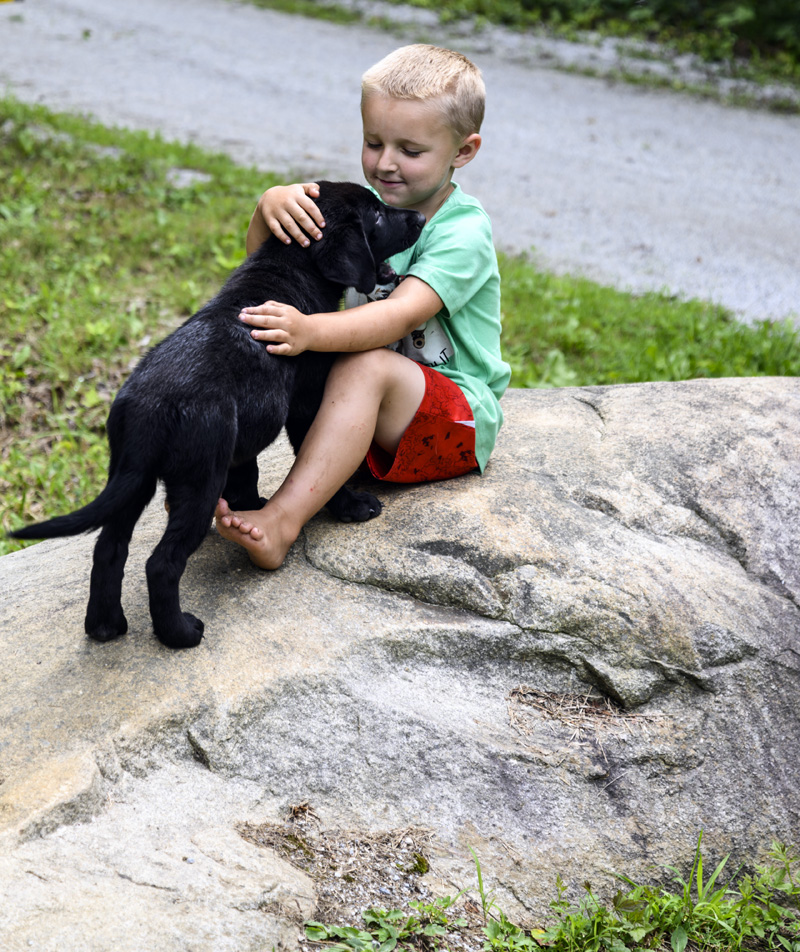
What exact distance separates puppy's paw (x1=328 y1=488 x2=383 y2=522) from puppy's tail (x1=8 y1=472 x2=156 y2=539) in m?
0.75

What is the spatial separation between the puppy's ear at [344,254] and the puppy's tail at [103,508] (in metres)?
0.90

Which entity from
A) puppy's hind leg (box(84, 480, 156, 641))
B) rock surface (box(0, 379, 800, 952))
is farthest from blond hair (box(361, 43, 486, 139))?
puppy's hind leg (box(84, 480, 156, 641))

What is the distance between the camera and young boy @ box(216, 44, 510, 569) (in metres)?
2.83

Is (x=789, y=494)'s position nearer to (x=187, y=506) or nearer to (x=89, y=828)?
(x=187, y=506)

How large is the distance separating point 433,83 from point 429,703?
2005mm

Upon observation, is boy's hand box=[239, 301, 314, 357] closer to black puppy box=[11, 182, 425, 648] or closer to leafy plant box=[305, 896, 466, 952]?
black puppy box=[11, 182, 425, 648]

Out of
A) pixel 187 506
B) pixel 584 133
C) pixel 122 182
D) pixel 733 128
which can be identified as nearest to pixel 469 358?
pixel 187 506

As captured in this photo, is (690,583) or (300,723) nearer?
(300,723)

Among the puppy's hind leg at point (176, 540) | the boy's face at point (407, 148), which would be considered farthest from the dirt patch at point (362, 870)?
the boy's face at point (407, 148)

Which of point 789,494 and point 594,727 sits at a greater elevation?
point 789,494

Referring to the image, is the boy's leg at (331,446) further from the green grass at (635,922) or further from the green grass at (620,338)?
the green grass at (620,338)

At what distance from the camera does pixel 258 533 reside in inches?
108

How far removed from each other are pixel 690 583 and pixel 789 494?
2.34 ft

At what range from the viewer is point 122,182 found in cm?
709
